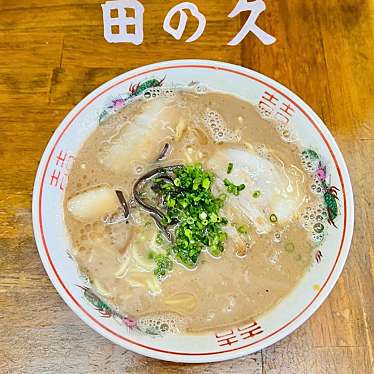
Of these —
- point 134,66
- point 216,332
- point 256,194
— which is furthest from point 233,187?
point 134,66

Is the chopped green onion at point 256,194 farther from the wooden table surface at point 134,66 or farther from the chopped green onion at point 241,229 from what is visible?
the wooden table surface at point 134,66

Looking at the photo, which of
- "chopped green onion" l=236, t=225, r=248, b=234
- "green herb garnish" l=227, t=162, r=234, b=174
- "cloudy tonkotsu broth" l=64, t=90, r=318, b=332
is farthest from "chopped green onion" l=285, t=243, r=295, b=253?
"green herb garnish" l=227, t=162, r=234, b=174

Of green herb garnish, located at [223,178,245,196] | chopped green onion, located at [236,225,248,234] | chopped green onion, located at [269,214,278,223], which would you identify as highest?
green herb garnish, located at [223,178,245,196]

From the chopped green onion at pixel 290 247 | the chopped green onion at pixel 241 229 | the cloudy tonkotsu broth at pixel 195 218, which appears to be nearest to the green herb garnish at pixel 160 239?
the cloudy tonkotsu broth at pixel 195 218

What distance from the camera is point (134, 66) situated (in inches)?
69.0

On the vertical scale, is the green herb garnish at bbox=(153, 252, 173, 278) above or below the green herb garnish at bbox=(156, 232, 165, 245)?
below

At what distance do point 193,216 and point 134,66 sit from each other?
60 cm

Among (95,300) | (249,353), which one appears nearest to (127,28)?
(95,300)

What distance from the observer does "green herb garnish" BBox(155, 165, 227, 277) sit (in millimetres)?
1399

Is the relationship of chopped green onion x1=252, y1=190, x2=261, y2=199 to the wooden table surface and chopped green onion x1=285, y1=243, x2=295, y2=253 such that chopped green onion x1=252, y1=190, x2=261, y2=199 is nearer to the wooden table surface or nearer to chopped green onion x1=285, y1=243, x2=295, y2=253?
chopped green onion x1=285, y1=243, x2=295, y2=253

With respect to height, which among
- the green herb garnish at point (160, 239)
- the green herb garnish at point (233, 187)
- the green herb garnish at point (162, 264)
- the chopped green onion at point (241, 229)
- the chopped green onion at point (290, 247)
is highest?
the green herb garnish at point (233, 187)

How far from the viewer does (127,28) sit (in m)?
1.81

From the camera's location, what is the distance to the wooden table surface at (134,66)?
1411 mm

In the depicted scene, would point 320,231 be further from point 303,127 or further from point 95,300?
point 95,300
